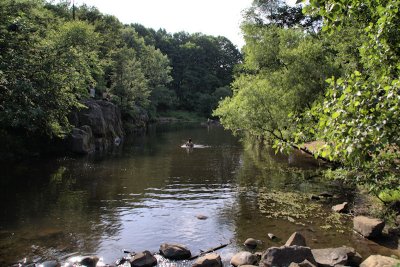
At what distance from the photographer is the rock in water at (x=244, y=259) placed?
40.1ft

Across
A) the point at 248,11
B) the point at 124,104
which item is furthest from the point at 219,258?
the point at 124,104

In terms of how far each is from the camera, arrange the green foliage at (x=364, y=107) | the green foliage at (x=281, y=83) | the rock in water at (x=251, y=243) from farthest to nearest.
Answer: the green foliage at (x=281, y=83)
the rock in water at (x=251, y=243)
the green foliage at (x=364, y=107)

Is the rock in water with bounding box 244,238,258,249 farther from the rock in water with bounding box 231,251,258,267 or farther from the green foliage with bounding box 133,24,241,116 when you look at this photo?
the green foliage with bounding box 133,24,241,116

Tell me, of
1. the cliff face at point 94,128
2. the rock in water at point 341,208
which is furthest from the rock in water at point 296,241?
the cliff face at point 94,128

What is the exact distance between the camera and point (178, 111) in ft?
378

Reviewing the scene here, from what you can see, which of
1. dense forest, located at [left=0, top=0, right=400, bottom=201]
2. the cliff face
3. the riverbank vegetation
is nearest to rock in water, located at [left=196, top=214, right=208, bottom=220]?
the riverbank vegetation

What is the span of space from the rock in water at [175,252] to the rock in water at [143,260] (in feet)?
1.91

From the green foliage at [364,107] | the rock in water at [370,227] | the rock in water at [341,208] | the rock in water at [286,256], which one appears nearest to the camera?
the green foliage at [364,107]

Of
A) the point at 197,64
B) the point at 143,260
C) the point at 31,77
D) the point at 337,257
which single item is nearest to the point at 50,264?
the point at 143,260

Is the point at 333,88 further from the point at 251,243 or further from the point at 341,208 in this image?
the point at 341,208

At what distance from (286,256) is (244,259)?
1394 mm

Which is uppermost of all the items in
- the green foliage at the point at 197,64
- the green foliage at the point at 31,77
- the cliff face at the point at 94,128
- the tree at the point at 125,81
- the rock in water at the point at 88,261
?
the green foliage at the point at 197,64

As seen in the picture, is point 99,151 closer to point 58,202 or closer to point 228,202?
point 58,202

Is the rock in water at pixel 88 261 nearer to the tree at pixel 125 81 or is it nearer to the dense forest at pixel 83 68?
the dense forest at pixel 83 68
